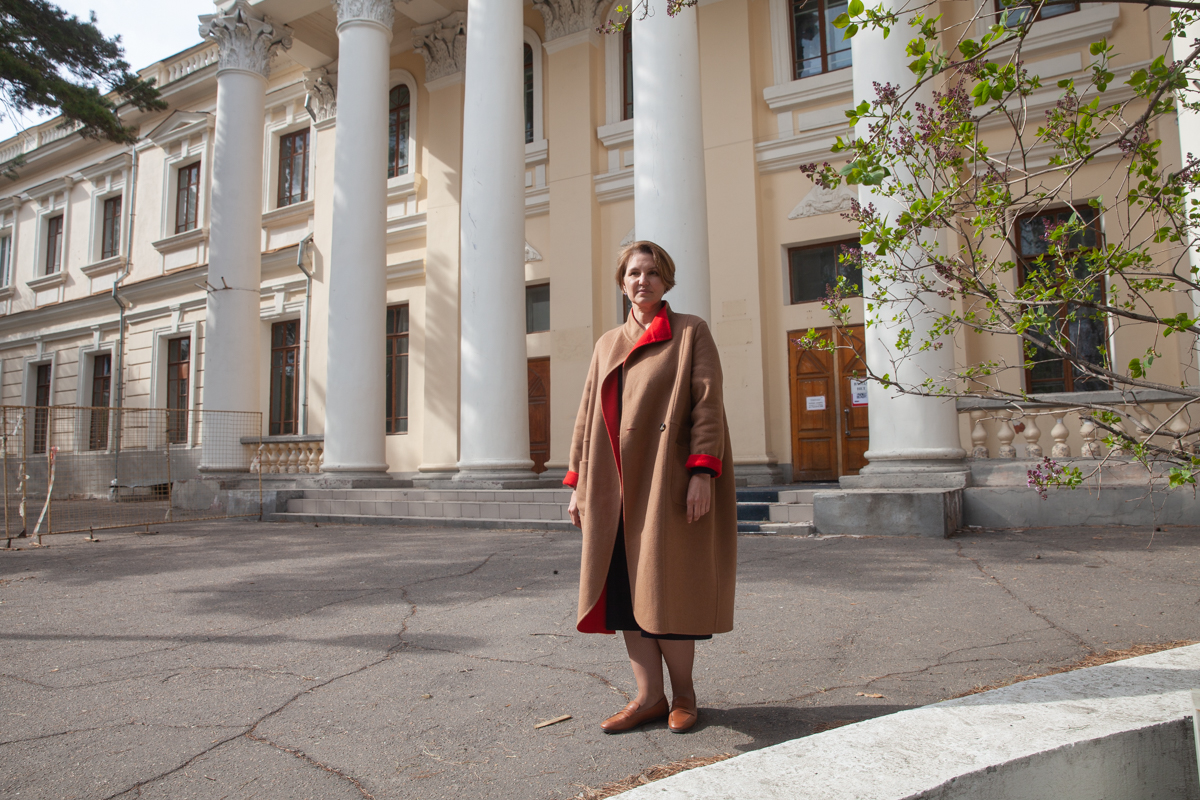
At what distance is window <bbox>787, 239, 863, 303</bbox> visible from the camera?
39.0 feet

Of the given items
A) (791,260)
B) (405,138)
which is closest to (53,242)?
(405,138)

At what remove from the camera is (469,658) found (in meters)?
3.61

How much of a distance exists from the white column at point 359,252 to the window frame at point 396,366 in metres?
3.23

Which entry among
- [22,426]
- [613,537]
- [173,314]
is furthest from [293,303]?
[613,537]

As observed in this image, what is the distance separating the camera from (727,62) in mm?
12531

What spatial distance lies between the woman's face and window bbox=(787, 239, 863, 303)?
9.59 metres

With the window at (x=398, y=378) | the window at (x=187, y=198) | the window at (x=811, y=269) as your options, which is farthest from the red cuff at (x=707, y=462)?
the window at (x=187, y=198)

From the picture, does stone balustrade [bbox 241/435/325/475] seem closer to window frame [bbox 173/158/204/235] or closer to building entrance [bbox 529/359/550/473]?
building entrance [bbox 529/359/550/473]

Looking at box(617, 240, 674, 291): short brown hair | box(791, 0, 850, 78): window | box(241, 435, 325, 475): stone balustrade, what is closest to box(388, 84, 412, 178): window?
box(241, 435, 325, 475): stone balustrade

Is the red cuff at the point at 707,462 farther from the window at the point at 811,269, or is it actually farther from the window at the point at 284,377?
the window at the point at 284,377

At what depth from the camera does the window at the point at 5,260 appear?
25.1 m

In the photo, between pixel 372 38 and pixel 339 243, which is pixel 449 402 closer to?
pixel 339 243

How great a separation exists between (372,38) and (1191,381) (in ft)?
39.8

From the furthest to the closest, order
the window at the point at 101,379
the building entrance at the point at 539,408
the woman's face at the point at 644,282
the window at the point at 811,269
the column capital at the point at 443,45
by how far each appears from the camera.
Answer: the window at the point at 101,379
the column capital at the point at 443,45
the building entrance at the point at 539,408
the window at the point at 811,269
the woman's face at the point at 644,282
